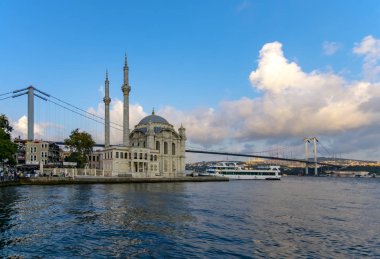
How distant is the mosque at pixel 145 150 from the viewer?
304 feet

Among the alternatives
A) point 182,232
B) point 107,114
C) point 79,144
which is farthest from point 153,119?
point 182,232

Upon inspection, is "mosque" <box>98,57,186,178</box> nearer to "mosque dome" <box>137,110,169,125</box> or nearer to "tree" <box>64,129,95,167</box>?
"mosque dome" <box>137,110,169,125</box>

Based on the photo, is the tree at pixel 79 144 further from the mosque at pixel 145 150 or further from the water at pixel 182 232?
the water at pixel 182 232

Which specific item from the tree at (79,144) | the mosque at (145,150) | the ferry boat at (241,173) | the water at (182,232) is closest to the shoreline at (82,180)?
the mosque at (145,150)

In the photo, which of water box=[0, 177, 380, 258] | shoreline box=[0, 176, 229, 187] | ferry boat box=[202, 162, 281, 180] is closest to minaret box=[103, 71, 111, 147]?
shoreline box=[0, 176, 229, 187]

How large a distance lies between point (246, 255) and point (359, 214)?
19343 millimetres

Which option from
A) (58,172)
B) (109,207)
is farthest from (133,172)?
(109,207)

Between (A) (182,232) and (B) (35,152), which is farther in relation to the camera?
(B) (35,152)

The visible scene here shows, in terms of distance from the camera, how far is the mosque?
92688 millimetres

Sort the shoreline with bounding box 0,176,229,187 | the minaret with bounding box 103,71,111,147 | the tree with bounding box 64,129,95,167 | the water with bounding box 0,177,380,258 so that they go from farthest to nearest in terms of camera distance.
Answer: the minaret with bounding box 103,71,111,147 < the tree with bounding box 64,129,95,167 < the shoreline with bounding box 0,176,229,187 < the water with bounding box 0,177,380,258

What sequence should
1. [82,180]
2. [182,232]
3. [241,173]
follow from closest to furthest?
1. [182,232]
2. [82,180]
3. [241,173]

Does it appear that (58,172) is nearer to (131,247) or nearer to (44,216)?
(44,216)

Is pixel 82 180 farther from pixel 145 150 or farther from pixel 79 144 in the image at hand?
pixel 145 150

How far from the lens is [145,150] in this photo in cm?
9888
